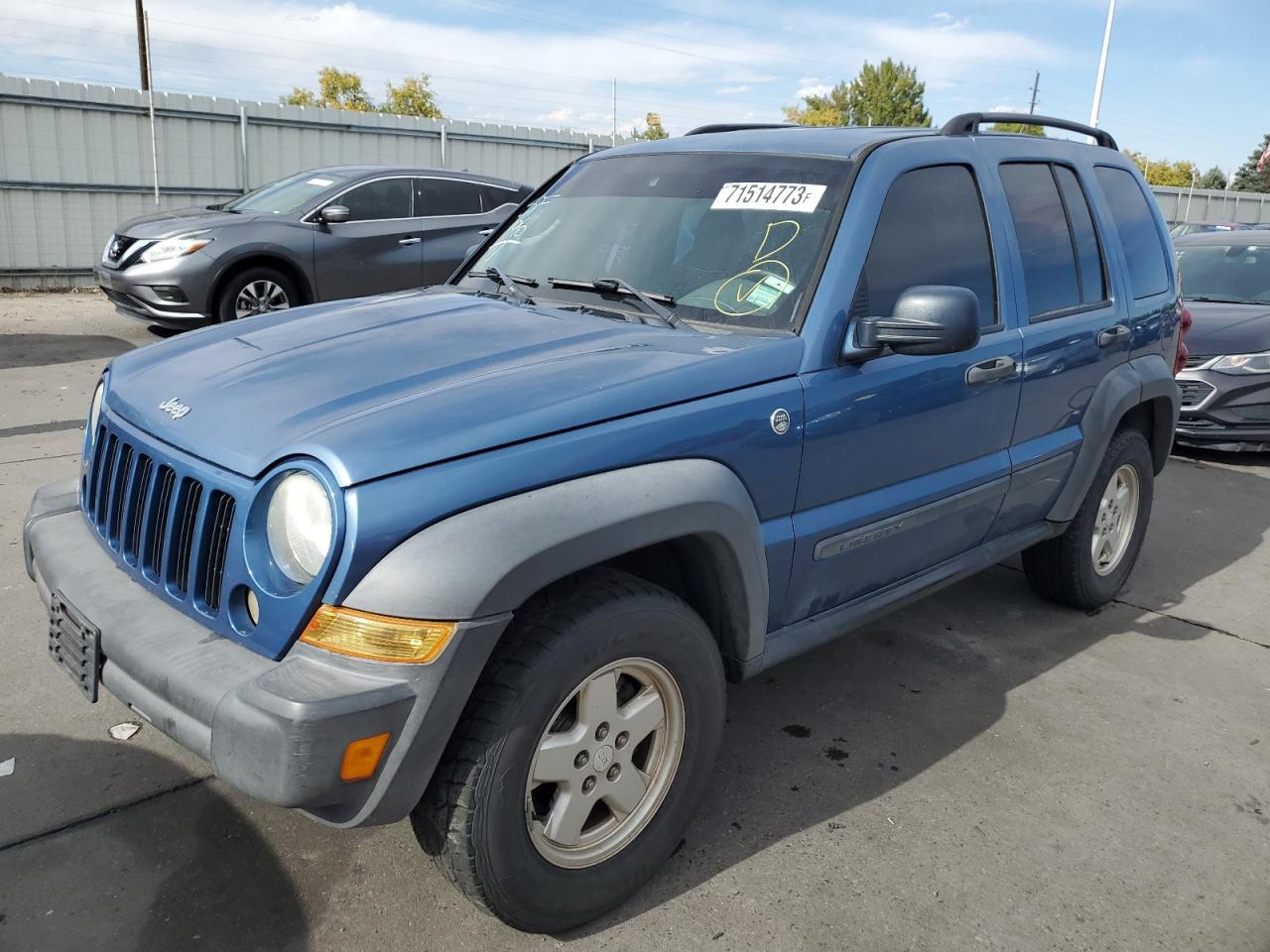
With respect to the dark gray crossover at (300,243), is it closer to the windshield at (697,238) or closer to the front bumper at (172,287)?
the front bumper at (172,287)

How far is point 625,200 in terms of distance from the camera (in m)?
3.53

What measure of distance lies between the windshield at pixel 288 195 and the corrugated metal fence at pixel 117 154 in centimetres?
432

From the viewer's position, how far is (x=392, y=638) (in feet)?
6.61

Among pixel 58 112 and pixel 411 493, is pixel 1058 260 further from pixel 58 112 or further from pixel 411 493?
pixel 58 112

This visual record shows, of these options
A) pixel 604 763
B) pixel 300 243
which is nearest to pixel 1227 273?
pixel 300 243

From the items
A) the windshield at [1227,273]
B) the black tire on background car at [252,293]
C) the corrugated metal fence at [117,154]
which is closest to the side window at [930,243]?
the windshield at [1227,273]

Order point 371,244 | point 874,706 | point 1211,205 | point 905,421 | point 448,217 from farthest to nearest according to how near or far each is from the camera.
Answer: point 1211,205
point 448,217
point 371,244
point 874,706
point 905,421

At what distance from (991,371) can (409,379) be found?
1.91 m

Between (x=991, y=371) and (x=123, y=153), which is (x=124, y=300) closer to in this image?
(x=123, y=153)

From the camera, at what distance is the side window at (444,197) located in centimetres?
1032

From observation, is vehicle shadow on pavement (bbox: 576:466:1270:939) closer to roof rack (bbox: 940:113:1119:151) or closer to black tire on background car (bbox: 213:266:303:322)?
roof rack (bbox: 940:113:1119:151)

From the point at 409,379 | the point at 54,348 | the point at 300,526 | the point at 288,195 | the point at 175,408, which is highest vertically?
the point at 288,195

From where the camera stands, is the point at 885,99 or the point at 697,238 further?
the point at 885,99

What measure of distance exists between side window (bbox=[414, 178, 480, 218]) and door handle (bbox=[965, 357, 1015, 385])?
26.0 ft
